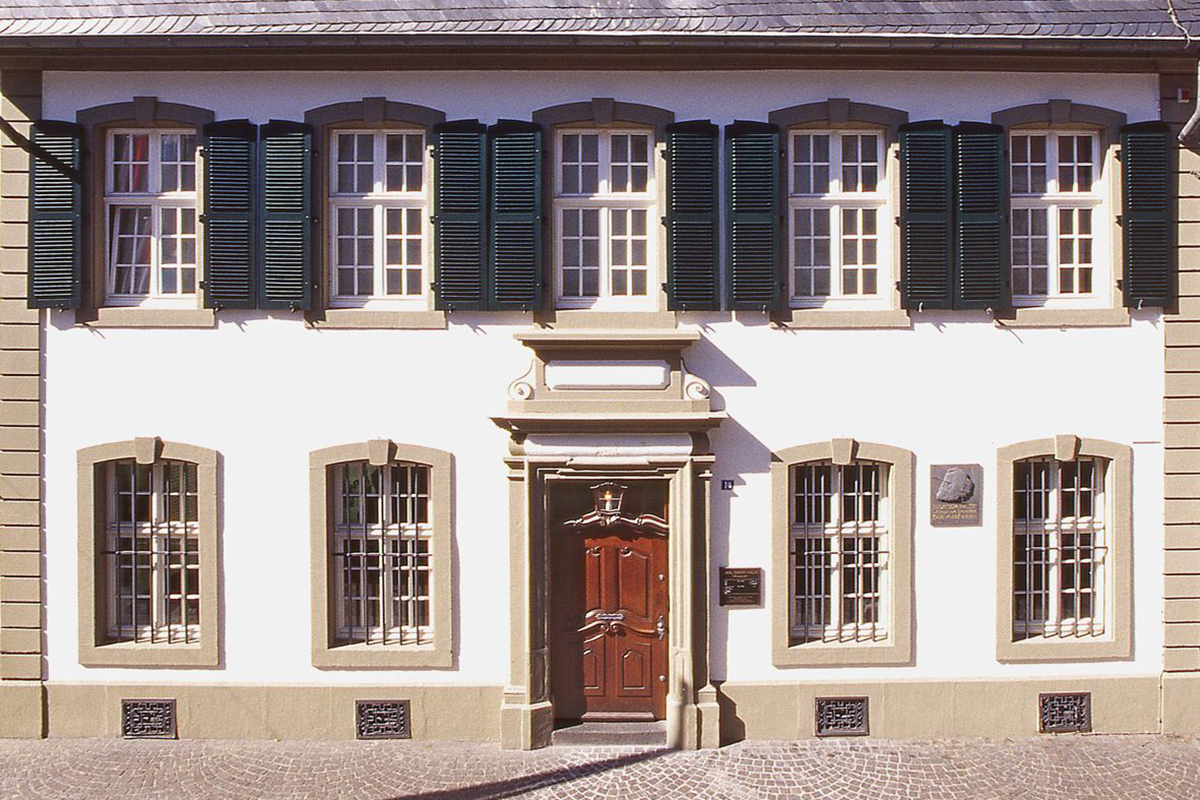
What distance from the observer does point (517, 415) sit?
7.57 metres

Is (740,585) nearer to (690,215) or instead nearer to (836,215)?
(690,215)

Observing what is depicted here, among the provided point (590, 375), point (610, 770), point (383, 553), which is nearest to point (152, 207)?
point (383, 553)

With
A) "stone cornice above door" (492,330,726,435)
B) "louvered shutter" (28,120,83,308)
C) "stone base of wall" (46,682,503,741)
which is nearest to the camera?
"stone cornice above door" (492,330,726,435)

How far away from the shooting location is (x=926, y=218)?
7.86 metres

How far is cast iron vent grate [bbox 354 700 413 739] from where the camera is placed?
26.1 feet

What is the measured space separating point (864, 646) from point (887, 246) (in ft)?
12.8

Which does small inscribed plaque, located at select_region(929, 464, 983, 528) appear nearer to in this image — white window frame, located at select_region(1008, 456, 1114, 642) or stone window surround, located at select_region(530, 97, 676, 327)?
white window frame, located at select_region(1008, 456, 1114, 642)

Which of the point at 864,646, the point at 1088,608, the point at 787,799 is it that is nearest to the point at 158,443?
the point at 787,799

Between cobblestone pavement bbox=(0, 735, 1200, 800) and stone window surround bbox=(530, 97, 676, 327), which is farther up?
stone window surround bbox=(530, 97, 676, 327)

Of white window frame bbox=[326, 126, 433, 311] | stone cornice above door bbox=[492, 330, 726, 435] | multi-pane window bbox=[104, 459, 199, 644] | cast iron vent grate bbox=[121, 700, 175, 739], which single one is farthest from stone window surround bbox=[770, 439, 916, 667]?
cast iron vent grate bbox=[121, 700, 175, 739]

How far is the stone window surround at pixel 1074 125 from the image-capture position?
25.8 feet

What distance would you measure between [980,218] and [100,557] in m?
9.13

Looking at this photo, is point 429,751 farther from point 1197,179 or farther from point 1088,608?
point 1197,179

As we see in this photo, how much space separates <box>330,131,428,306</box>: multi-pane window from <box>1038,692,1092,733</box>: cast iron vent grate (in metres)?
7.34
